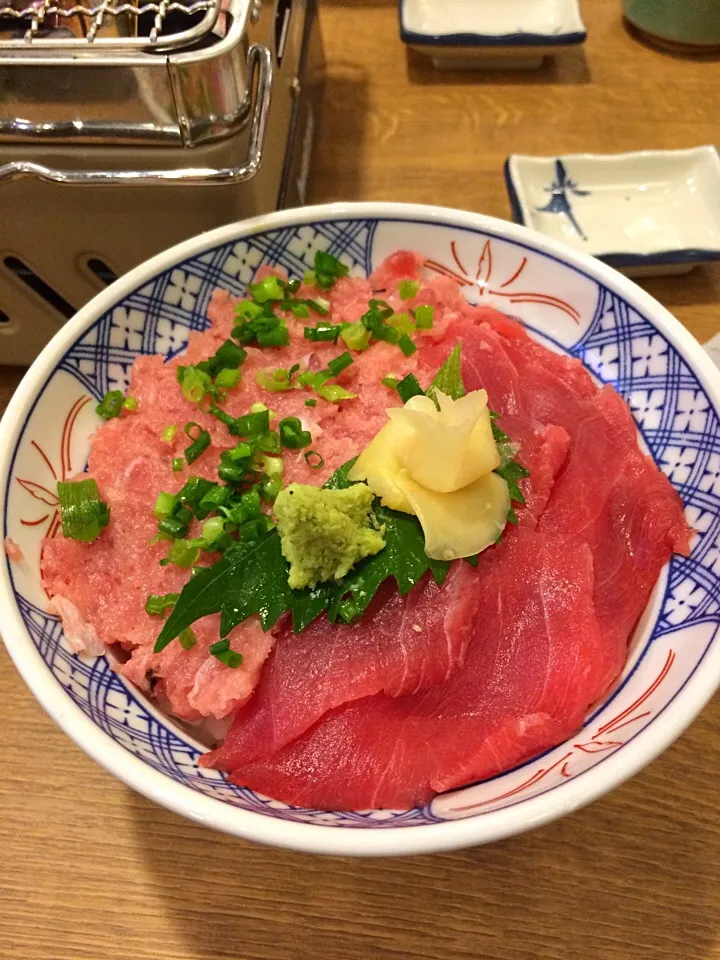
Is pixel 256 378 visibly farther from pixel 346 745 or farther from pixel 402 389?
pixel 346 745

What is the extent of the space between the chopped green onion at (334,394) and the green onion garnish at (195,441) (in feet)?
0.84

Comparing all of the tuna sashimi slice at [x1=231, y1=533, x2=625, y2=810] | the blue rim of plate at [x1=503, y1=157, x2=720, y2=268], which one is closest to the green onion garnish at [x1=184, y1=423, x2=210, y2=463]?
the tuna sashimi slice at [x1=231, y1=533, x2=625, y2=810]

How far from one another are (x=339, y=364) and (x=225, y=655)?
0.66 m

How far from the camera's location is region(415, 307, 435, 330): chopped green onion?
1582 millimetres

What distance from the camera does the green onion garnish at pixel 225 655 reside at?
3.83 ft

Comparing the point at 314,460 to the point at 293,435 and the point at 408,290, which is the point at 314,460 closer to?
the point at 293,435

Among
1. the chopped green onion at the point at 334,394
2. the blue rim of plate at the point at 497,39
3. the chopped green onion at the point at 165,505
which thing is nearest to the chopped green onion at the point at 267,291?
the chopped green onion at the point at 334,394

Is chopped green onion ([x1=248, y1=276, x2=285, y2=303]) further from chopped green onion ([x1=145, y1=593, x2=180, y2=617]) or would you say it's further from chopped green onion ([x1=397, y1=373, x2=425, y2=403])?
chopped green onion ([x1=145, y1=593, x2=180, y2=617])

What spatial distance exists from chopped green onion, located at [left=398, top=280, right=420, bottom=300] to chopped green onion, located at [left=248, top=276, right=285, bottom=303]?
284 mm

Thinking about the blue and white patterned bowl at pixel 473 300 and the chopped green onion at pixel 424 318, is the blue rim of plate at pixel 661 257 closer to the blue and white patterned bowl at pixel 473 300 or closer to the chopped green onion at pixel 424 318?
the blue and white patterned bowl at pixel 473 300

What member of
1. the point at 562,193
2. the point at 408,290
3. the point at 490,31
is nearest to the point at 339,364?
the point at 408,290

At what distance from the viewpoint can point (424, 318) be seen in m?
1.58

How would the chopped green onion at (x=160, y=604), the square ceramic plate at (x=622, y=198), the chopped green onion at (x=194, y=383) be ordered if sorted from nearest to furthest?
the chopped green onion at (x=160, y=604), the chopped green onion at (x=194, y=383), the square ceramic plate at (x=622, y=198)

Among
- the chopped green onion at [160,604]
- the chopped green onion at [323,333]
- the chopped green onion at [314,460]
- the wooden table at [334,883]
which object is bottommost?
the wooden table at [334,883]
